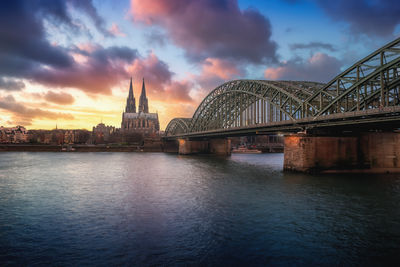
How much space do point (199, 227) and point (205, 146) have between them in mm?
95263

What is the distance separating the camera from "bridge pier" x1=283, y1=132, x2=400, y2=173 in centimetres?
3884

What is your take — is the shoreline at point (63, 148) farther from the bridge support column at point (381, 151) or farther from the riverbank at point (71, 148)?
the bridge support column at point (381, 151)

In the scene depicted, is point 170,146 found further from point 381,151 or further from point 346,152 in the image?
point 381,151

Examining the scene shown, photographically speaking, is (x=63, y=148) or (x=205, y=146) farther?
(x=63, y=148)

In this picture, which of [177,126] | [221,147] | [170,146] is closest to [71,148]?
[170,146]

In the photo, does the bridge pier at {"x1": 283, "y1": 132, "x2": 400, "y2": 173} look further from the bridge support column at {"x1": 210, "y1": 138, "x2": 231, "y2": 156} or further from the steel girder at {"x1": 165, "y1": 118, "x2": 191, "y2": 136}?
the steel girder at {"x1": 165, "y1": 118, "x2": 191, "y2": 136}

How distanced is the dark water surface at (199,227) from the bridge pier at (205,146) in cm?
7771

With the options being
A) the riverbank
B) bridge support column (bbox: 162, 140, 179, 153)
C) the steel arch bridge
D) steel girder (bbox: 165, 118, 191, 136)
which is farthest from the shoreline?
the steel arch bridge

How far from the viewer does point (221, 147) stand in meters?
105

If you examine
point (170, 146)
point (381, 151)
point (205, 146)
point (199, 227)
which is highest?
point (205, 146)

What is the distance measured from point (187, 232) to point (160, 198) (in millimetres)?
9553

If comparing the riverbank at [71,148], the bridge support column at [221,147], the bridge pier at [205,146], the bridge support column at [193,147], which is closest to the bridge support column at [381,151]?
the bridge support column at [221,147]

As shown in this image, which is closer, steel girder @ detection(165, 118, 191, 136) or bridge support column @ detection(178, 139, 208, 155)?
bridge support column @ detection(178, 139, 208, 155)

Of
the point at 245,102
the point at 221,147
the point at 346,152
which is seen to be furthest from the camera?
the point at 221,147
